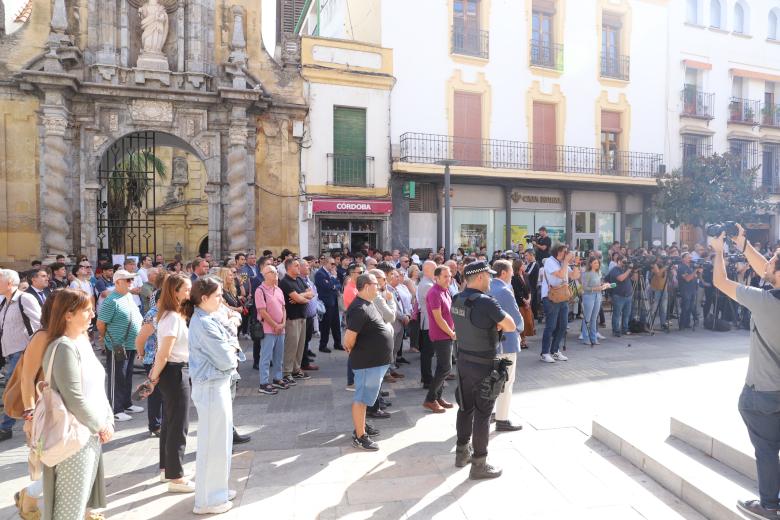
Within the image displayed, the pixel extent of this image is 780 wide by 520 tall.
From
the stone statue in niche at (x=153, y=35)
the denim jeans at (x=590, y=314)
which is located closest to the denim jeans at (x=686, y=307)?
the denim jeans at (x=590, y=314)

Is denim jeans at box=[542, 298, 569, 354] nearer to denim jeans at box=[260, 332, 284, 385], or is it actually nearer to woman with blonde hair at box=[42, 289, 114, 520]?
denim jeans at box=[260, 332, 284, 385]

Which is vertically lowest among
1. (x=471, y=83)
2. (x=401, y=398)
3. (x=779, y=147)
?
(x=401, y=398)

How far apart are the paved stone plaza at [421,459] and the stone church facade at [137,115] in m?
9.04

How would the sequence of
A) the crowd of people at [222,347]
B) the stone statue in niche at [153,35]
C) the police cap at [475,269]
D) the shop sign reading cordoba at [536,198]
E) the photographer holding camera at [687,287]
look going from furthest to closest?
the shop sign reading cordoba at [536,198]
the stone statue in niche at [153,35]
the photographer holding camera at [687,287]
the police cap at [475,269]
the crowd of people at [222,347]

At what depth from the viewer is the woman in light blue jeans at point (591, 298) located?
10.1 m

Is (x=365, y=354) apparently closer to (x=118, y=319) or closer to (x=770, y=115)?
(x=118, y=319)

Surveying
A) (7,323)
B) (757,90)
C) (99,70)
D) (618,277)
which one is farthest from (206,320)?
(757,90)

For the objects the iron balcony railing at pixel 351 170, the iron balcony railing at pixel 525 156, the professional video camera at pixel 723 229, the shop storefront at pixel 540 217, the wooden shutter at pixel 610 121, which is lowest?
the professional video camera at pixel 723 229

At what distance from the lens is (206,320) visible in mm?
3945

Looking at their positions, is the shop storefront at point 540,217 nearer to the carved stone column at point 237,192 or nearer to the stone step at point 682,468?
the carved stone column at point 237,192

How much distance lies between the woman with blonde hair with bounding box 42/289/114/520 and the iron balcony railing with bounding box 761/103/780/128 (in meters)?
27.7

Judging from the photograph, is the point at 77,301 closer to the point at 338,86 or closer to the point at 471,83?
the point at 338,86

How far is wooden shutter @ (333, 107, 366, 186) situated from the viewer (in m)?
16.8

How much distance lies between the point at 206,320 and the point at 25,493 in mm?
1605
